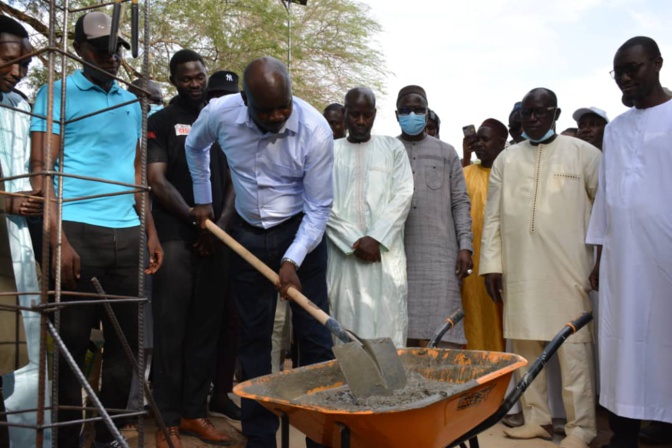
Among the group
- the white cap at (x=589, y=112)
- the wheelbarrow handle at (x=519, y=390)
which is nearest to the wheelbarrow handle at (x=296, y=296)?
the wheelbarrow handle at (x=519, y=390)

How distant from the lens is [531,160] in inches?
184

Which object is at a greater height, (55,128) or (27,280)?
(55,128)

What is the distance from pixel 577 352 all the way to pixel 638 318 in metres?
0.54

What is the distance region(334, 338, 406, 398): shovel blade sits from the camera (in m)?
2.77

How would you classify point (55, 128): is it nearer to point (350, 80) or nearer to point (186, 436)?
point (186, 436)

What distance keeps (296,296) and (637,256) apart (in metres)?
1.95

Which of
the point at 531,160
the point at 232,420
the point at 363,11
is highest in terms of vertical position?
the point at 363,11

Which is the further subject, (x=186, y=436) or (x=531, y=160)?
(x=531, y=160)

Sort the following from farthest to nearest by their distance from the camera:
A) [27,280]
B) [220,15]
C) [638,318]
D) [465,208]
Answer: [220,15] < [465,208] < [638,318] < [27,280]

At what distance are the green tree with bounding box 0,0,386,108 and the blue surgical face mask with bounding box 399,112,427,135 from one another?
493 centimetres

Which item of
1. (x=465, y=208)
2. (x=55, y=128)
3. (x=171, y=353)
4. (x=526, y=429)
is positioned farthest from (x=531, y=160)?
(x=55, y=128)

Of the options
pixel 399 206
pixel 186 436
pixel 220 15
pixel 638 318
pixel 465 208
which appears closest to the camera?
pixel 638 318

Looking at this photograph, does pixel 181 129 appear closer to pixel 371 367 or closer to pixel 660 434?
pixel 371 367

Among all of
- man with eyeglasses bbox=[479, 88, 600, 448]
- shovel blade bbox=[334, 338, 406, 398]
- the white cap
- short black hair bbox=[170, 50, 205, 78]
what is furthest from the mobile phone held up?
shovel blade bbox=[334, 338, 406, 398]
